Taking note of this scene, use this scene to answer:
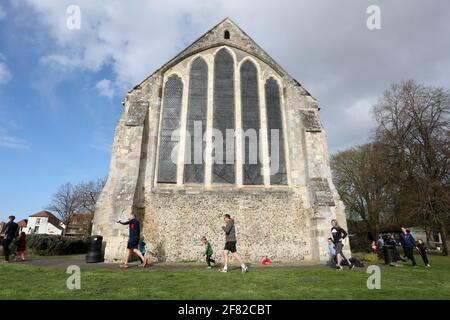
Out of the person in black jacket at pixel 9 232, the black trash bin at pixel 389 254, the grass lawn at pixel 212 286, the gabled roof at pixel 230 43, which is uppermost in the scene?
the gabled roof at pixel 230 43

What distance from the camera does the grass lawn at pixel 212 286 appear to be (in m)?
4.95

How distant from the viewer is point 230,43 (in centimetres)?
1473

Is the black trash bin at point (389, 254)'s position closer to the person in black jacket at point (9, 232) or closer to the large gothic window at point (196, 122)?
the large gothic window at point (196, 122)

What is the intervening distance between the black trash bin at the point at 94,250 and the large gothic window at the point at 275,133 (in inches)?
285

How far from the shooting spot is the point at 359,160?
107 feet

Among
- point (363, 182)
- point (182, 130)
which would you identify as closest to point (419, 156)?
point (363, 182)

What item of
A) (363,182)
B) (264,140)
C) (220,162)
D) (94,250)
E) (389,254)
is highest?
(363,182)

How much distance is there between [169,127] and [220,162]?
281cm

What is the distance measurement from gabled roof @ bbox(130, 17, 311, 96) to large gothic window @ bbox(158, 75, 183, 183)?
1208mm

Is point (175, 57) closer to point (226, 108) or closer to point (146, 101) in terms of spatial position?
point (146, 101)

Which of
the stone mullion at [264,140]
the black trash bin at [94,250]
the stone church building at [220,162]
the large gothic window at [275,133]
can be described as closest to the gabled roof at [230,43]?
the stone church building at [220,162]

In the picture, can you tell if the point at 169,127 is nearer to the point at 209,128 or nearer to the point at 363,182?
the point at 209,128
